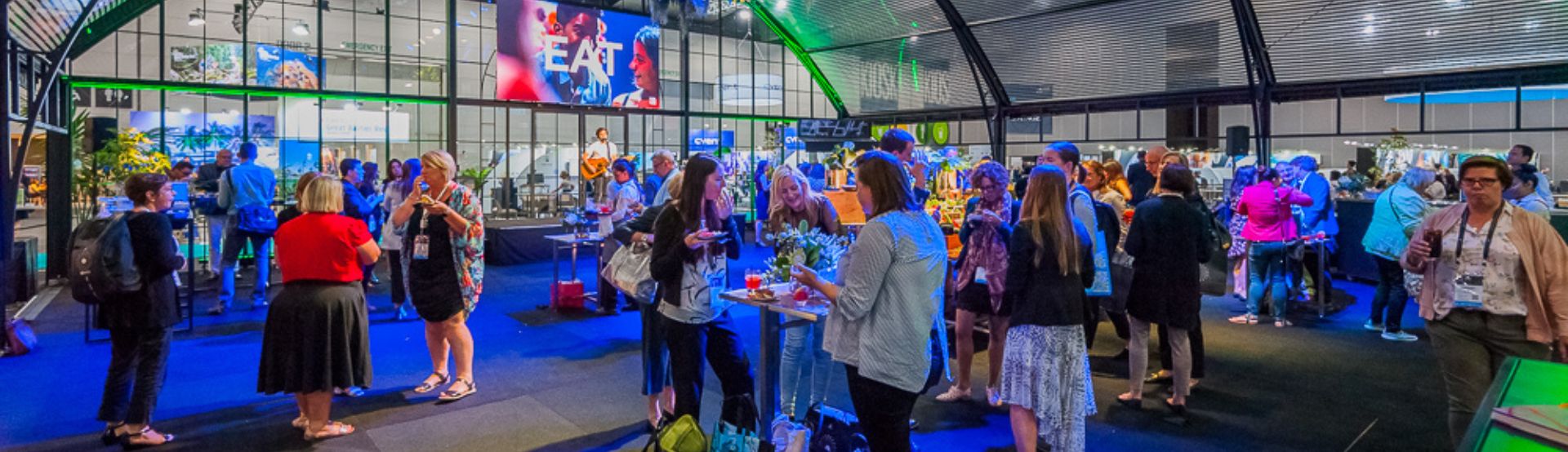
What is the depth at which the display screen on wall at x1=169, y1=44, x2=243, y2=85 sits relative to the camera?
1148 cm

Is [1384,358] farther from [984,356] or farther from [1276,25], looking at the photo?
[1276,25]

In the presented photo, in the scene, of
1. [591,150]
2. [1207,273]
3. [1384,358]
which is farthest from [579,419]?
[591,150]

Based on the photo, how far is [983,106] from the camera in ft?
50.8

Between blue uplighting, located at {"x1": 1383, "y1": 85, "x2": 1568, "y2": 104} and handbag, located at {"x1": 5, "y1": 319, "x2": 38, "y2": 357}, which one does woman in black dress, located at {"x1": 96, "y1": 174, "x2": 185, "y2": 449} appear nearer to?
handbag, located at {"x1": 5, "y1": 319, "x2": 38, "y2": 357}

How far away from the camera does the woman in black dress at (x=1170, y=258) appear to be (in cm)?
441

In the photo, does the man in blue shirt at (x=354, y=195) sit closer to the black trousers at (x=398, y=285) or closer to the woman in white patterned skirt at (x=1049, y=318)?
the black trousers at (x=398, y=285)

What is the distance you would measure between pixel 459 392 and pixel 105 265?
1.79 metres

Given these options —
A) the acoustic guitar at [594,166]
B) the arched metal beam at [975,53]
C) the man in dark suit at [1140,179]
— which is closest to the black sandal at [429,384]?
the man in dark suit at [1140,179]

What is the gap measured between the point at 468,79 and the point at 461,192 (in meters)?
9.64

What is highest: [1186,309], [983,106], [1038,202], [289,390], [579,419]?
[983,106]

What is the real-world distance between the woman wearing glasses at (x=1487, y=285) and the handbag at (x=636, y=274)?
3.13m

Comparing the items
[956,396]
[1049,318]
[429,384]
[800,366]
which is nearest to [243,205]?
[429,384]

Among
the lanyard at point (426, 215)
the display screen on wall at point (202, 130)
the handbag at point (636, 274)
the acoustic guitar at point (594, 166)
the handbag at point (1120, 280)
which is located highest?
the display screen on wall at point (202, 130)

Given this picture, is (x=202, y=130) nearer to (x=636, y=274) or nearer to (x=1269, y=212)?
(x=636, y=274)
